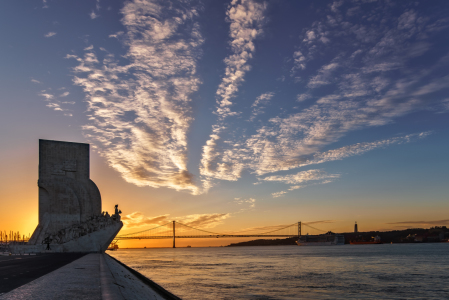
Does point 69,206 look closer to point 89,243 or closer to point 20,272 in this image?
point 89,243

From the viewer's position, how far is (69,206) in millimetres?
44969

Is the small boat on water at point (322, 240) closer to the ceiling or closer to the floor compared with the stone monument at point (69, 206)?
closer to the floor

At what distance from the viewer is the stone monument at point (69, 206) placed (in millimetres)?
39344

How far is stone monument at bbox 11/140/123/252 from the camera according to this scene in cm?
3934

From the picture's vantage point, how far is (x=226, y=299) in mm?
12898

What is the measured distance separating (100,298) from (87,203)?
4498 centimetres

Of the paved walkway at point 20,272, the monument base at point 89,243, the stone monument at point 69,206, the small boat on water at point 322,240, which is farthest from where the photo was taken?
the small boat on water at point 322,240

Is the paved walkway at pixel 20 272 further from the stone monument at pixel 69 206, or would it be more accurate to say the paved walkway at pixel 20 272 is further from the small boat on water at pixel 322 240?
the small boat on water at pixel 322 240

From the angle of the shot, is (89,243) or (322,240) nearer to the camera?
(89,243)

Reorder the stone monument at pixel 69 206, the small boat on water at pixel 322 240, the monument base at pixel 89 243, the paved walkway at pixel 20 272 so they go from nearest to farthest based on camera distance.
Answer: the paved walkway at pixel 20 272 < the monument base at pixel 89 243 < the stone monument at pixel 69 206 < the small boat on water at pixel 322 240

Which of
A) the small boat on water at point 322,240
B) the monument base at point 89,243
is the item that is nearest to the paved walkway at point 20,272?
the monument base at point 89,243

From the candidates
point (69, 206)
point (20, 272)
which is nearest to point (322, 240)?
point (69, 206)

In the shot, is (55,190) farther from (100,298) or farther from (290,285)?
(100,298)

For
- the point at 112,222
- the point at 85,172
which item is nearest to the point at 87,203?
the point at 85,172
